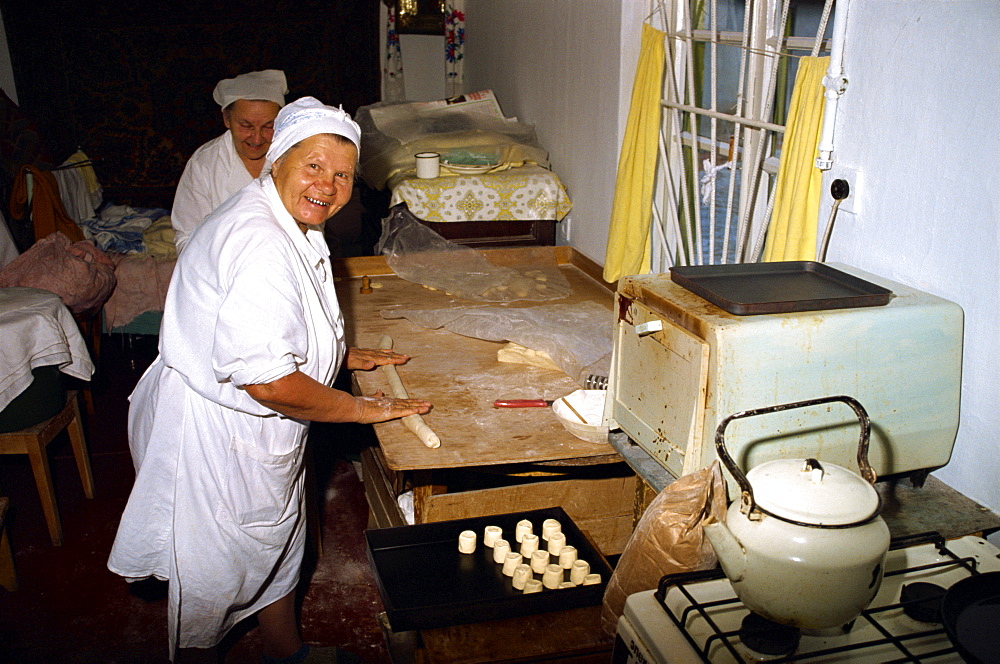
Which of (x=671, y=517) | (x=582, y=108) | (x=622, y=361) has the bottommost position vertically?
(x=671, y=517)

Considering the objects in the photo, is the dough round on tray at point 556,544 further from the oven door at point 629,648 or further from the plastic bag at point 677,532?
the oven door at point 629,648

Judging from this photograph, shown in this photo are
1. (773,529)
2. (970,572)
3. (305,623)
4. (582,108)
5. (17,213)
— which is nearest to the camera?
(773,529)

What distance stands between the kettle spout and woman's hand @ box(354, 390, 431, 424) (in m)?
1.03

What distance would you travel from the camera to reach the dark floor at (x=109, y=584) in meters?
2.57

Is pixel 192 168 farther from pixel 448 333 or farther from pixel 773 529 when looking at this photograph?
pixel 773 529

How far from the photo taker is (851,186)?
175 centimetres

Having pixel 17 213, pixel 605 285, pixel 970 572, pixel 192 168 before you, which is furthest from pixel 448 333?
pixel 17 213

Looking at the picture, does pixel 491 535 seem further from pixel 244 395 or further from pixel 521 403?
pixel 244 395

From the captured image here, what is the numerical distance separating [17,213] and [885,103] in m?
4.58

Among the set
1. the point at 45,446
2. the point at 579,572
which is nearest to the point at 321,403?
the point at 579,572

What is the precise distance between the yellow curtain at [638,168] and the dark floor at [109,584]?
1.46 m

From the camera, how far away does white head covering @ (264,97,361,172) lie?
1.84 metres

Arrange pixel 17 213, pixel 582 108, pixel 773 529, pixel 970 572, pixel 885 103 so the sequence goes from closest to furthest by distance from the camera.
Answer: pixel 773 529
pixel 970 572
pixel 885 103
pixel 582 108
pixel 17 213

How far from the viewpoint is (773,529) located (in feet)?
3.45
